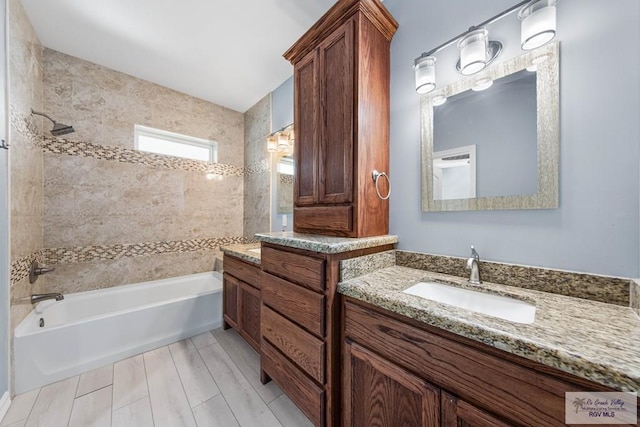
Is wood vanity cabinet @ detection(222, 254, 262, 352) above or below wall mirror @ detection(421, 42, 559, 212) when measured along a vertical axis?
below

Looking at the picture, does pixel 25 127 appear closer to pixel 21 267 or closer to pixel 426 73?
pixel 21 267

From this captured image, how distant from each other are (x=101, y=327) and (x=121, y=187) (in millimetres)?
1374

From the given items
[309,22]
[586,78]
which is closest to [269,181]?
[309,22]

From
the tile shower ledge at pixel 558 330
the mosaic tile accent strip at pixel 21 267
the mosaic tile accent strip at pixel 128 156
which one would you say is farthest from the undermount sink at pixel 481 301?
the mosaic tile accent strip at pixel 128 156

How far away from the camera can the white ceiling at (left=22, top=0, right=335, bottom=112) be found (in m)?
1.63

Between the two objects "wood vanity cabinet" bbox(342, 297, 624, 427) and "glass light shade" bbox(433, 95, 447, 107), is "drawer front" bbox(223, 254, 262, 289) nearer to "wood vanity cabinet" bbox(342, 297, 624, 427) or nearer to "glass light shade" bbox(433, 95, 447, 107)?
"wood vanity cabinet" bbox(342, 297, 624, 427)

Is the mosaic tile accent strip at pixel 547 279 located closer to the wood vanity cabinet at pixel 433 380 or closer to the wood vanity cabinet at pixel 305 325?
the wood vanity cabinet at pixel 305 325

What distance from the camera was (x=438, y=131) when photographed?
1.27 metres

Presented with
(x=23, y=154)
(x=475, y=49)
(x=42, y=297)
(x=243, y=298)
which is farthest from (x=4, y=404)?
(x=475, y=49)

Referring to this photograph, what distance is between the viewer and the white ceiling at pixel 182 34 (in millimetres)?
1635

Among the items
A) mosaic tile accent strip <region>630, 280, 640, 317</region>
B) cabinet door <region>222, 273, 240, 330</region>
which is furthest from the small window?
mosaic tile accent strip <region>630, 280, 640, 317</region>

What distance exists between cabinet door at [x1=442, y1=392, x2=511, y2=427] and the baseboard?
236cm

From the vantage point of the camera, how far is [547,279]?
0.93m

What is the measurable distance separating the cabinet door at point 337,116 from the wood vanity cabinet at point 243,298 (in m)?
0.83
